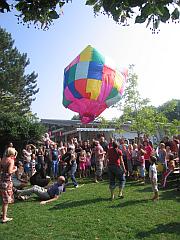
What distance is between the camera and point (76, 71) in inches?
717

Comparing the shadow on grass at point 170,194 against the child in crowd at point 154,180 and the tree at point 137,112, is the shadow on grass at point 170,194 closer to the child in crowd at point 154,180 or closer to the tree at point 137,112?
the child in crowd at point 154,180

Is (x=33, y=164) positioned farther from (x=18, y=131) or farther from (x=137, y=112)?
(x=137, y=112)

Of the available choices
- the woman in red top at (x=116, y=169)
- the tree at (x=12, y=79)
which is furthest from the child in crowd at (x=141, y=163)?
the tree at (x=12, y=79)

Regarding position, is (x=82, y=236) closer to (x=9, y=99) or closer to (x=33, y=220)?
(x=33, y=220)

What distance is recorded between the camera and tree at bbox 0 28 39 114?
140 ft

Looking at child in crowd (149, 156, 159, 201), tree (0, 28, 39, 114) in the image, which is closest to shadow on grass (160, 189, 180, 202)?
child in crowd (149, 156, 159, 201)

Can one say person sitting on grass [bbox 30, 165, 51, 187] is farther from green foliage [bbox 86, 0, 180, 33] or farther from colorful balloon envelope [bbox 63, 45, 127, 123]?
green foliage [bbox 86, 0, 180, 33]

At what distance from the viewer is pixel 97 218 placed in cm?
819

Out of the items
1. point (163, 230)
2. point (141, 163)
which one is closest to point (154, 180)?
point (163, 230)

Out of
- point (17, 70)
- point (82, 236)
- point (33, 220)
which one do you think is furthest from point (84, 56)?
point (17, 70)

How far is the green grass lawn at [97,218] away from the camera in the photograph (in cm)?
704

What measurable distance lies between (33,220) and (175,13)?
6068 mm

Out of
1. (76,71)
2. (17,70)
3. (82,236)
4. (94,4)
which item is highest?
(17,70)

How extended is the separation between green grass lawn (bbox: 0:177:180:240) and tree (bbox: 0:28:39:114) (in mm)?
32949
